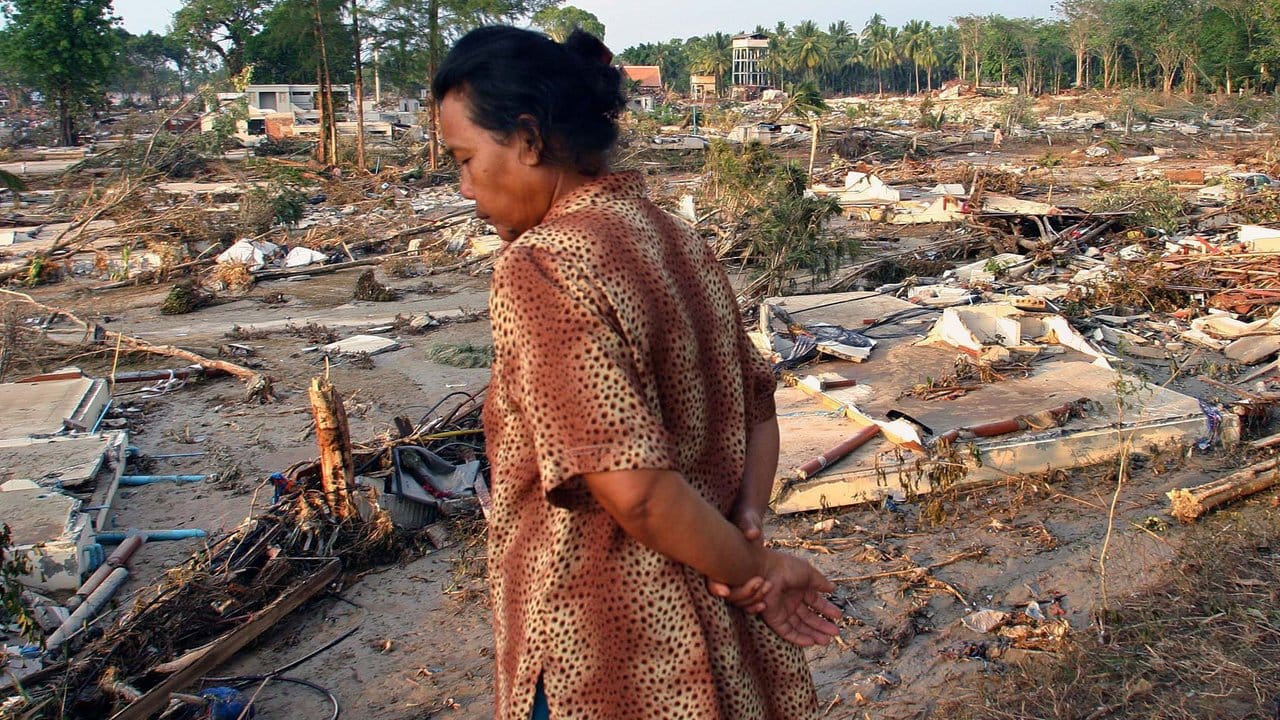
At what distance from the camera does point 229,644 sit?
→ 12.7 feet

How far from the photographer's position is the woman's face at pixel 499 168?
129 cm

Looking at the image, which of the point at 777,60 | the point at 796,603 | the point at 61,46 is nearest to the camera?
the point at 796,603

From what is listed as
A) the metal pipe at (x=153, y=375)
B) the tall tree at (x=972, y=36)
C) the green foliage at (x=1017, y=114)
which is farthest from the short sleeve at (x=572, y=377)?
the tall tree at (x=972, y=36)

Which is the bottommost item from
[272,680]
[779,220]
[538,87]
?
[272,680]

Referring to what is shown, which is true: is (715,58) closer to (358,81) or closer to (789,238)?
(358,81)

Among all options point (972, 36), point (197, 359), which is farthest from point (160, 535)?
point (972, 36)

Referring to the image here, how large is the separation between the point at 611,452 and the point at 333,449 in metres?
3.87

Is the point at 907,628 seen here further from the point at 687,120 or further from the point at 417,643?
the point at 687,120

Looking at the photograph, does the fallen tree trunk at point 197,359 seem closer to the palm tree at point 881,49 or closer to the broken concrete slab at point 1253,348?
the broken concrete slab at point 1253,348

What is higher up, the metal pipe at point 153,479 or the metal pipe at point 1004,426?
the metal pipe at point 1004,426

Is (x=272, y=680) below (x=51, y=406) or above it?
below

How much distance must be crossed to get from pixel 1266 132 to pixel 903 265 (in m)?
20.1

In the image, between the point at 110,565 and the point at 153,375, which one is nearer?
the point at 110,565

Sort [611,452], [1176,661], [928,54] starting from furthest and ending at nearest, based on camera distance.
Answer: [928,54], [1176,661], [611,452]
